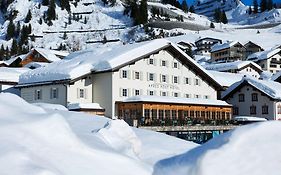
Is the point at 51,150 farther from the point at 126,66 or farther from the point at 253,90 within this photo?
the point at 253,90

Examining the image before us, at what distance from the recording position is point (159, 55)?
3847 centimetres

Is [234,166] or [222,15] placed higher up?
[222,15]

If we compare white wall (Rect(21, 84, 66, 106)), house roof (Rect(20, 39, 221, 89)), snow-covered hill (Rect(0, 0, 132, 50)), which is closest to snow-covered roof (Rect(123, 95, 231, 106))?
house roof (Rect(20, 39, 221, 89))

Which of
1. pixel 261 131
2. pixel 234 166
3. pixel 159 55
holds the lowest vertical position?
pixel 234 166

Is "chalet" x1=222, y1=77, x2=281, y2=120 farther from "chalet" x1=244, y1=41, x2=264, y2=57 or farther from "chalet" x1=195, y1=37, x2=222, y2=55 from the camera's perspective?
"chalet" x1=195, y1=37, x2=222, y2=55

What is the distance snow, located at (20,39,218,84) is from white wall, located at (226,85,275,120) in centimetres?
945

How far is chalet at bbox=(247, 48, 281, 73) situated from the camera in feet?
277

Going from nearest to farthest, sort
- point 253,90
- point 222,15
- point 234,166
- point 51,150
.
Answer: point 51,150 → point 234,166 → point 253,90 → point 222,15

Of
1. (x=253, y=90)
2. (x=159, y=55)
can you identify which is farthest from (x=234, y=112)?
(x=159, y=55)

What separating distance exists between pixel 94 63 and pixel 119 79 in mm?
2050

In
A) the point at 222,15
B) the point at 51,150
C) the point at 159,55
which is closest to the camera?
the point at 51,150

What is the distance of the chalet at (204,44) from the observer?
108625mm

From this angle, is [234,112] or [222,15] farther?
[222,15]

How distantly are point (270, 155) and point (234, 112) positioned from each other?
40232 mm
